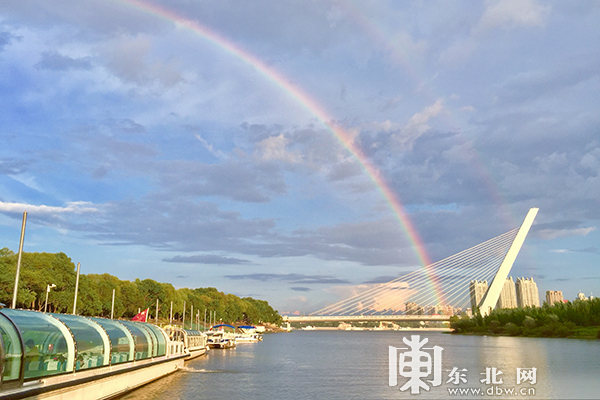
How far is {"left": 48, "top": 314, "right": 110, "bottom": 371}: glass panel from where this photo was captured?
61.9 feet

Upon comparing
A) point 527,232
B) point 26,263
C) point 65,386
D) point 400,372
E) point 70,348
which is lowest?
point 400,372

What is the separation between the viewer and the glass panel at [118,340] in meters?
23.5

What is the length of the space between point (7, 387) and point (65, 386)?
367 cm

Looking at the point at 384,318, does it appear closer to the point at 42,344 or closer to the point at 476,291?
the point at 476,291

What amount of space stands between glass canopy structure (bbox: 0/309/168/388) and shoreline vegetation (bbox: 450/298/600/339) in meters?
82.3

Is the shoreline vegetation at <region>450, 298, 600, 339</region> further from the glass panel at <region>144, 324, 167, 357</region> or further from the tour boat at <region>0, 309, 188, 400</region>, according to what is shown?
the tour boat at <region>0, 309, 188, 400</region>

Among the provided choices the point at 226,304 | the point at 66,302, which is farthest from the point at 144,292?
the point at 226,304

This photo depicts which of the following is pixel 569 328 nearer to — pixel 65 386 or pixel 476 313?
pixel 476 313

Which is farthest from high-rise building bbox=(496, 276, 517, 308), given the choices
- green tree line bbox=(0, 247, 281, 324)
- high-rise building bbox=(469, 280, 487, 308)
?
green tree line bbox=(0, 247, 281, 324)

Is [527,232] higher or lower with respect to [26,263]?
higher

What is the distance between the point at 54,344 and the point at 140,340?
505 inches

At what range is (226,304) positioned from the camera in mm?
182625

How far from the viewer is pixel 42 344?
52.3 ft

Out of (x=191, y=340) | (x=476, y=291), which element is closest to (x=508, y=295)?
(x=476, y=291)
